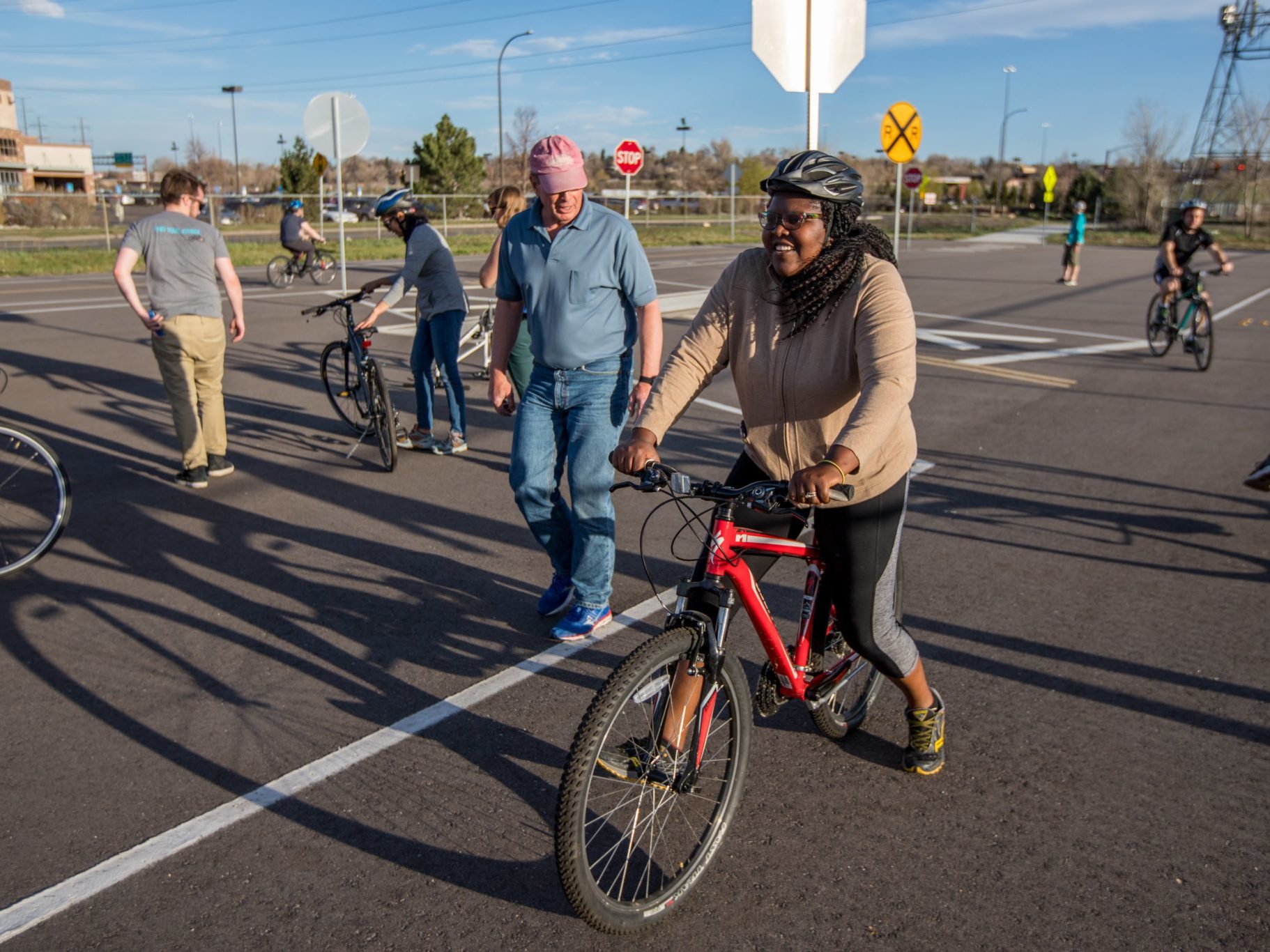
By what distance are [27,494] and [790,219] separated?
5.08 meters

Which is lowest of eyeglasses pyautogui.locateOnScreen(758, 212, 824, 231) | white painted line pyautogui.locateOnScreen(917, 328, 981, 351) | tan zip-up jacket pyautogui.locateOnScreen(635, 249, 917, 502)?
white painted line pyautogui.locateOnScreen(917, 328, 981, 351)

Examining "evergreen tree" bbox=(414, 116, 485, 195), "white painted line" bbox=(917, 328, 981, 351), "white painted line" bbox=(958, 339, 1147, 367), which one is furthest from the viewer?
"evergreen tree" bbox=(414, 116, 485, 195)

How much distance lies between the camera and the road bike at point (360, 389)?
25.8 feet

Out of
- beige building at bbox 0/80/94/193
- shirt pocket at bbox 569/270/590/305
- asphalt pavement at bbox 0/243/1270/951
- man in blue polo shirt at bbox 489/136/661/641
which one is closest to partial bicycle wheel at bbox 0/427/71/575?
asphalt pavement at bbox 0/243/1270/951

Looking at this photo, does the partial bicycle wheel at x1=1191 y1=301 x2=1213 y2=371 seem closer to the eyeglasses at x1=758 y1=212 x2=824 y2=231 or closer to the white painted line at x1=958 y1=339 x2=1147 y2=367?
the white painted line at x1=958 y1=339 x2=1147 y2=367

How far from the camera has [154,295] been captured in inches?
287

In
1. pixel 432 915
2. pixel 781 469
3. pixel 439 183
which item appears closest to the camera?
pixel 432 915

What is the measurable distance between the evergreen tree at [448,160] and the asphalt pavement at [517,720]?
4927 cm

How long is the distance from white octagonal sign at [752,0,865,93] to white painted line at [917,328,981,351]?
8510mm

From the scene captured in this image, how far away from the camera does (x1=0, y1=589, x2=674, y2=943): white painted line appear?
306 cm

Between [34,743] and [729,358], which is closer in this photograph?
[729,358]

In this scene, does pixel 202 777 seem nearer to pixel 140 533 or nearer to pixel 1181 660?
pixel 140 533

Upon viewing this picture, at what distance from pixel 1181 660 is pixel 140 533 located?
575 cm

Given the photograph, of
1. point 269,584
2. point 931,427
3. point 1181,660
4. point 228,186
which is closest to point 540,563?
point 269,584
